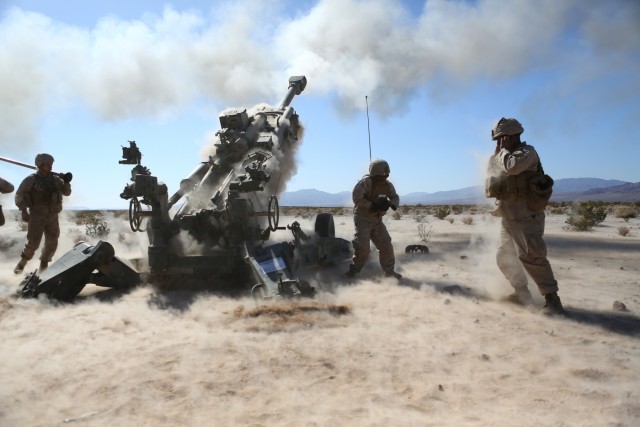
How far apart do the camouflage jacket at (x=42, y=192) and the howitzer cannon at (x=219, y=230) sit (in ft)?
5.83

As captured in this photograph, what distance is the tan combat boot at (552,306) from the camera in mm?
5219

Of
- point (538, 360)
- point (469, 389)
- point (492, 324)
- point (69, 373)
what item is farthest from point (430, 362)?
point (69, 373)

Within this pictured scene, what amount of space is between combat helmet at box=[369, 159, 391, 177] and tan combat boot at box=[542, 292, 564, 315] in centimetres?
308

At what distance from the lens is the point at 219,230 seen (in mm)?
7215

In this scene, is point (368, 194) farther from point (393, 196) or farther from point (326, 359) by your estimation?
point (326, 359)

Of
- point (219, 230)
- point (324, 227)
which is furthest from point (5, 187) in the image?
point (324, 227)

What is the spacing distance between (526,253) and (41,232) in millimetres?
7190

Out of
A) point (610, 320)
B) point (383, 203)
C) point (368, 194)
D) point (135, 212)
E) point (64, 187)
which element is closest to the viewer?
point (610, 320)

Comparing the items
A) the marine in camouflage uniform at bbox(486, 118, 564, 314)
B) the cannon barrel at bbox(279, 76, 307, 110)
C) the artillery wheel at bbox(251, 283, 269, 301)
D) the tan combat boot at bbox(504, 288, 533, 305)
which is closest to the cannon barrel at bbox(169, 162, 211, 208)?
the artillery wheel at bbox(251, 283, 269, 301)

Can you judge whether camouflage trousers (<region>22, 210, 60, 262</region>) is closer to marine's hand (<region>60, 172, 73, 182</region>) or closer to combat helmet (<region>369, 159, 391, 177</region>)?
marine's hand (<region>60, 172, 73, 182</region>)

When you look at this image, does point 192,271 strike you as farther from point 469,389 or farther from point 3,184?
point 469,389

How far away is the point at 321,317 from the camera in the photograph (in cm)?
505

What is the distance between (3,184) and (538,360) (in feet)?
23.2

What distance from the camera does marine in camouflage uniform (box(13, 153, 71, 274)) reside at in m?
7.70
